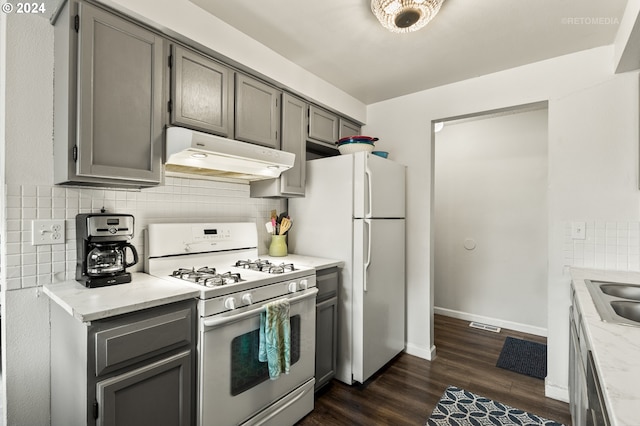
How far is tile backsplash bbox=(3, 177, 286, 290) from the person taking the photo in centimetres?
145

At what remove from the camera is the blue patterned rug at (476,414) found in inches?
75.5

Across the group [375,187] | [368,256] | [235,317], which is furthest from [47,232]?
[375,187]

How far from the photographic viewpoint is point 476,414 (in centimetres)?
200

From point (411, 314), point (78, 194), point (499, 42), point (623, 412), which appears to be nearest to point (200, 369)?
point (78, 194)

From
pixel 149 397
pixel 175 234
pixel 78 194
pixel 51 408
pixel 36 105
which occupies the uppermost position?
pixel 36 105

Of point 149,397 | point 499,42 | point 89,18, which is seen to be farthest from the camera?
point 499,42

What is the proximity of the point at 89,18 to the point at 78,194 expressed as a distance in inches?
32.7

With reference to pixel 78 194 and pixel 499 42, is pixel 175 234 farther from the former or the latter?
pixel 499 42

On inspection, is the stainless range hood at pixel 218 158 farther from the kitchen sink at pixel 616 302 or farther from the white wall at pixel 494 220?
the white wall at pixel 494 220

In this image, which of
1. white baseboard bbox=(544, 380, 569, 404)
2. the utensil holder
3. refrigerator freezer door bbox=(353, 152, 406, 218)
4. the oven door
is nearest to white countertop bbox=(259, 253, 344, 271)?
the utensil holder

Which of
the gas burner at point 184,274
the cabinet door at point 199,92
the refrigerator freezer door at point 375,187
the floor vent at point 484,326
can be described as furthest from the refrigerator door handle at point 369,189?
the floor vent at point 484,326

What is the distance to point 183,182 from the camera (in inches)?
82.8

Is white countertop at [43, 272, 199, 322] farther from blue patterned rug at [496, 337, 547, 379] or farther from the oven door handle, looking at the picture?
blue patterned rug at [496, 337, 547, 379]

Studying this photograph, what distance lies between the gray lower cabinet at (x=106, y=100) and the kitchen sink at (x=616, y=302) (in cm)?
203
